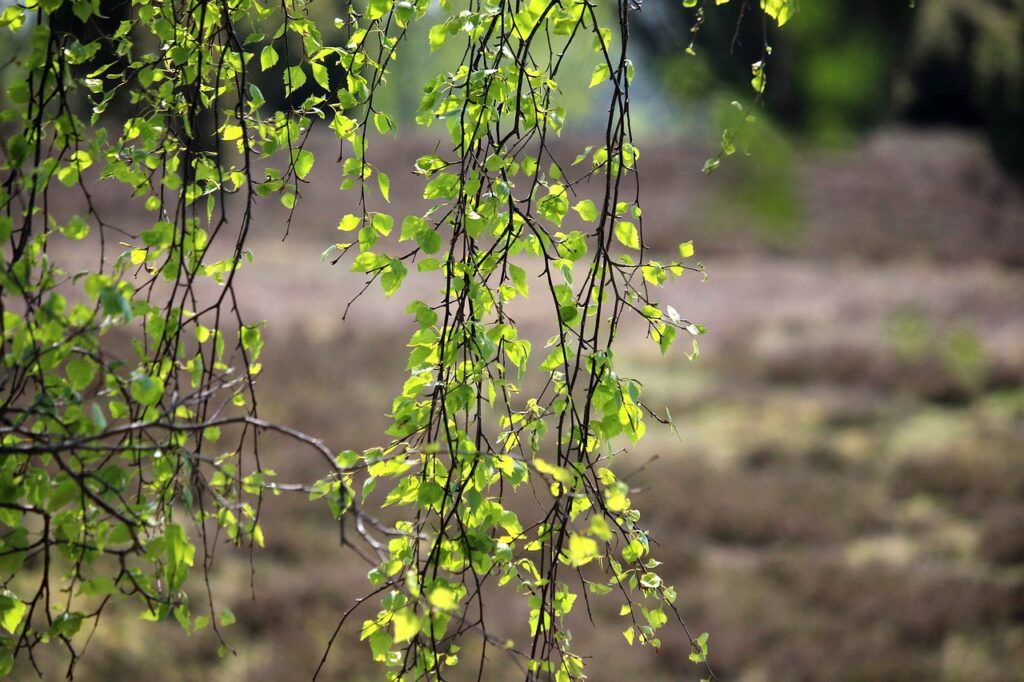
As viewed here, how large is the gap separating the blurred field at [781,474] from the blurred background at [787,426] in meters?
0.02

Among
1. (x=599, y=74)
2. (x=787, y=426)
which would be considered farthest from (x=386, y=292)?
(x=787, y=426)

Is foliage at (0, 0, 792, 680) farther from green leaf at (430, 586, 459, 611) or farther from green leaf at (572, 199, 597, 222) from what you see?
green leaf at (430, 586, 459, 611)

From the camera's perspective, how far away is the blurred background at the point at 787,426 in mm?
4414

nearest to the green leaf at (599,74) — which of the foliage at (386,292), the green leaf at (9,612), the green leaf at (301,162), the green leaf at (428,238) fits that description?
the foliage at (386,292)

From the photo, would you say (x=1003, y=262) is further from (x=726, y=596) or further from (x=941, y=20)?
(x=726, y=596)

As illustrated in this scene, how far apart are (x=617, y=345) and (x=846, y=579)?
3.99 m

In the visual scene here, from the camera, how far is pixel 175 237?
1.42 metres

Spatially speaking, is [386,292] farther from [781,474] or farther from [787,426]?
[787,426]

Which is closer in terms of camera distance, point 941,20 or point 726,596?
point 726,596

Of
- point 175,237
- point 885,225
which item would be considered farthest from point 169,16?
point 885,225

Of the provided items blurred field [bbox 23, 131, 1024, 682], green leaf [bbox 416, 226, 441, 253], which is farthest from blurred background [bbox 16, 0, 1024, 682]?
green leaf [bbox 416, 226, 441, 253]

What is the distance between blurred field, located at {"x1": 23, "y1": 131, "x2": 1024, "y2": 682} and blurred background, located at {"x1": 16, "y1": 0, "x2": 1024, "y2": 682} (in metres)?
0.02

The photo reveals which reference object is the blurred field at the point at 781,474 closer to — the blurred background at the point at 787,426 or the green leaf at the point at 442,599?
the blurred background at the point at 787,426

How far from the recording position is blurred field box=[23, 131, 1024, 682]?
442 cm
